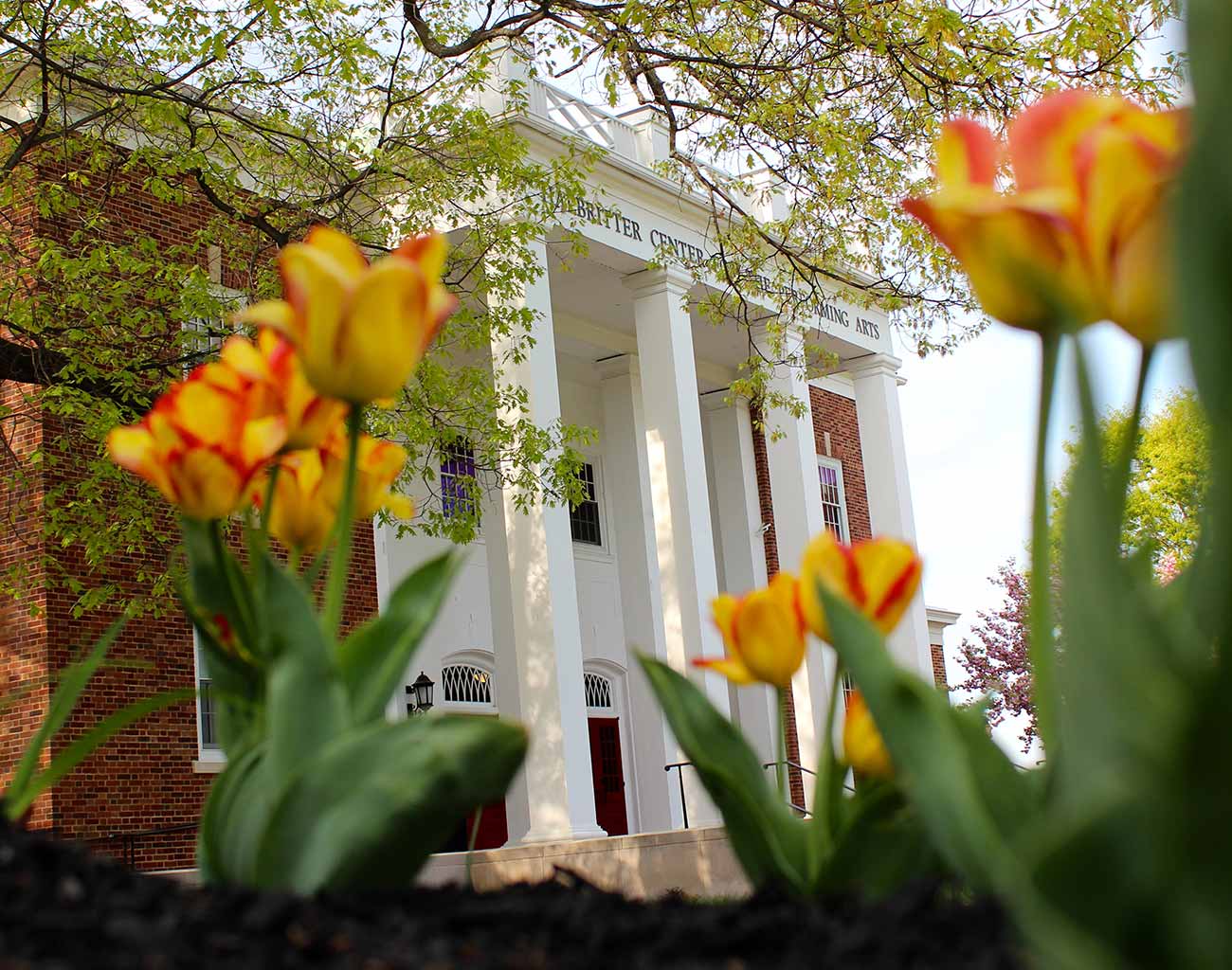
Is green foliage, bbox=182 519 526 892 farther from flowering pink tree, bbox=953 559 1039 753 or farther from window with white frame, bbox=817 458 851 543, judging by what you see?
flowering pink tree, bbox=953 559 1039 753

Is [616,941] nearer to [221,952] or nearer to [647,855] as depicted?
[221,952]

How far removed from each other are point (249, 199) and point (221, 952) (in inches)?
404

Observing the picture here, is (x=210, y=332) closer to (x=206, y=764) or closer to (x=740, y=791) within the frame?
(x=206, y=764)

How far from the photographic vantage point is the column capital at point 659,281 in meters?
17.9

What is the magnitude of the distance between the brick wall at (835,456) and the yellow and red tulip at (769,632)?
2268 centimetres

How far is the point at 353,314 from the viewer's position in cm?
130

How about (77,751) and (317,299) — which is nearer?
(317,299)

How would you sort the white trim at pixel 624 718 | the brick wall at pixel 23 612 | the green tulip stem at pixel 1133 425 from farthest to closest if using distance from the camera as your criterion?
the white trim at pixel 624 718 < the brick wall at pixel 23 612 < the green tulip stem at pixel 1133 425

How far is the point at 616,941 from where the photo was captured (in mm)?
1006

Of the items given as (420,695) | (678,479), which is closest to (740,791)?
(420,695)

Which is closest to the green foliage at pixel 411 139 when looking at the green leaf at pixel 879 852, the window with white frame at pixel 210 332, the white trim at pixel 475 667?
the window with white frame at pixel 210 332

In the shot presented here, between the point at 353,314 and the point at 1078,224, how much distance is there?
64 cm

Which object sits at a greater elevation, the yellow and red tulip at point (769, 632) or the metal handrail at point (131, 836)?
the yellow and red tulip at point (769, 632)

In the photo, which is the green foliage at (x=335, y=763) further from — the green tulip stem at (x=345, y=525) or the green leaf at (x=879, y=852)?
the green leaf at (x=879, y=852)
